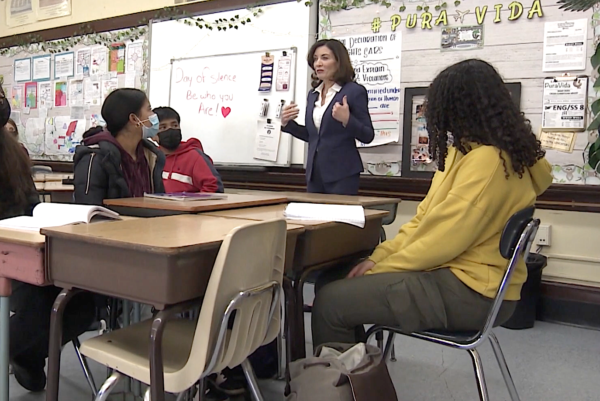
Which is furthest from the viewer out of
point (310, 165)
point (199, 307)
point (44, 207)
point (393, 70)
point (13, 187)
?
point (393, 70)

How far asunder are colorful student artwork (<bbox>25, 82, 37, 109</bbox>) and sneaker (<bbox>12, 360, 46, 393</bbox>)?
415 cm

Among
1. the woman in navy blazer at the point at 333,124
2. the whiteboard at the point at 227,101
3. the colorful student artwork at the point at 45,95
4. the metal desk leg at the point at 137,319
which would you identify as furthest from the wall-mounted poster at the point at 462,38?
the colorful student artwork at the point at 45,95

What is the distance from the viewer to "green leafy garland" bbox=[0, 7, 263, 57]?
401 centimetres

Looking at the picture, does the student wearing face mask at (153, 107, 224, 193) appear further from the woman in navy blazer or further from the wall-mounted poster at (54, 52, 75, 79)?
the wall-mounted poster at (54, 52, 75, 79)

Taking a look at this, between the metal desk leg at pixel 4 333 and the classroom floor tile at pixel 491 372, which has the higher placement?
the metal desk leg at pixel 4 333

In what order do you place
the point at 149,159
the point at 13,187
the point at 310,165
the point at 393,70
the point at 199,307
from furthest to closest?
the point at 393,70
the point at 310,165
the point at 149,159
the point at 13,187
the point at 199,307

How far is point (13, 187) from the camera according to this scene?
1720mm

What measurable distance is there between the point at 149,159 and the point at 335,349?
1315mm

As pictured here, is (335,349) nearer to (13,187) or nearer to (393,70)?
(13,187)

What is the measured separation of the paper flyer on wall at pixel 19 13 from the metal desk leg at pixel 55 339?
5.06m

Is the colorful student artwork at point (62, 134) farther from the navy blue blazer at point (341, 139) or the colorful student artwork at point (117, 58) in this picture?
the navy blue blazer at point (341, 139)

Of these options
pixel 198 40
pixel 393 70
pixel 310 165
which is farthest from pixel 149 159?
pixel 198 40

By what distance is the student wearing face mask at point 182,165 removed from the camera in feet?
9.34

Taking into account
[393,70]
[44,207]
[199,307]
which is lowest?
[199,307]
